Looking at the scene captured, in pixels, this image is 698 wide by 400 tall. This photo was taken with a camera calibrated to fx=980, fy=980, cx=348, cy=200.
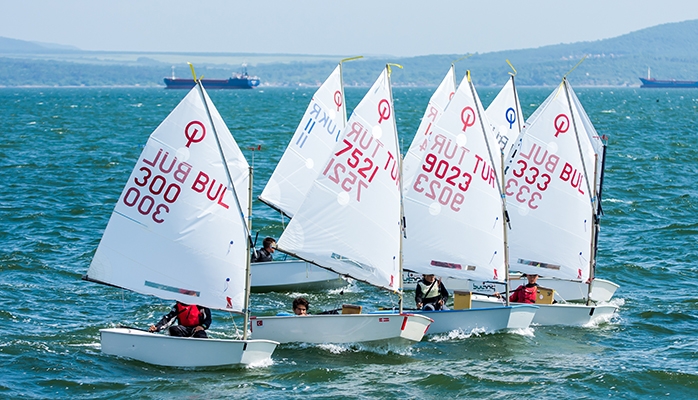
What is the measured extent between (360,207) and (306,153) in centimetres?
768

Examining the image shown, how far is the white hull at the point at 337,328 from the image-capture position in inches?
776

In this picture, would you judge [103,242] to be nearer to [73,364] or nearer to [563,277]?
[73,364]

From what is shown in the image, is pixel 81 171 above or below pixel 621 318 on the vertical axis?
above

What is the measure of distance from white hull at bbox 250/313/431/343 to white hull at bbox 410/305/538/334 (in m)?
1.38

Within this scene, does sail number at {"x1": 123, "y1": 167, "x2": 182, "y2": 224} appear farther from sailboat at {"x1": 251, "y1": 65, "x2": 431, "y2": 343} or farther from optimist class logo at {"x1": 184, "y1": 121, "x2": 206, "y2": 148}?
sailboat at {"x1": 251, "y1": 65, "x2": 431, "y2": 343}

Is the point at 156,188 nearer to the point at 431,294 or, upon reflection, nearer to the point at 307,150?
the point at 431,294

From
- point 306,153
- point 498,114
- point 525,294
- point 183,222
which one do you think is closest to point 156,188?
point 183,222

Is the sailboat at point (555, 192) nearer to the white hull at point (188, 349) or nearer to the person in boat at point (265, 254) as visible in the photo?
the person in boat at point (265, 254)

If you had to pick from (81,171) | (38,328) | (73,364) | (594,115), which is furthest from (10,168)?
(594,115)

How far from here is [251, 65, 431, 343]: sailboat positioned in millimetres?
19906

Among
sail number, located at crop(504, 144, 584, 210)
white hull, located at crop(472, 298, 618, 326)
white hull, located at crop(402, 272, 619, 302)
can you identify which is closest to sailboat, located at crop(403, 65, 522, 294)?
sail number, located at crop(504, 144, 584, 210)

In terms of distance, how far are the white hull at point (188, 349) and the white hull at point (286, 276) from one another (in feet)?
23.9

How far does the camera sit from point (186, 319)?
19.0m

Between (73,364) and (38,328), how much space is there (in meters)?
3.19
